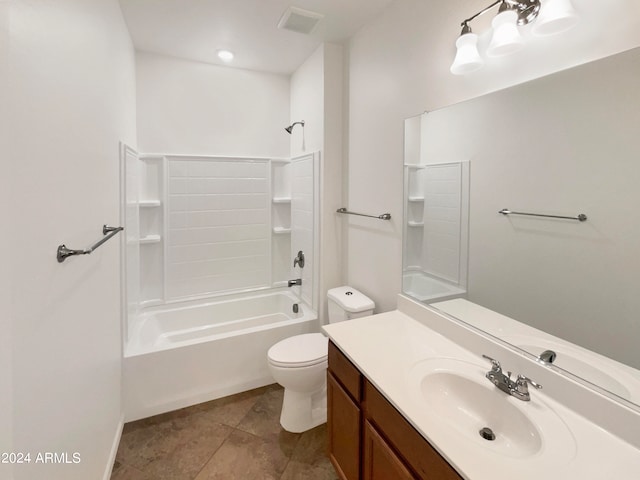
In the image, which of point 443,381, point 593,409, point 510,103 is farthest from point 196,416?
point 510,103

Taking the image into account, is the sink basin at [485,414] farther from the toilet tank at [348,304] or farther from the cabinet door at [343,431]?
the toilet tank at [348,304]

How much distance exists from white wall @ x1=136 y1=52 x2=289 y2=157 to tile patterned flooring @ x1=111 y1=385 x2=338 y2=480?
85.8 inches

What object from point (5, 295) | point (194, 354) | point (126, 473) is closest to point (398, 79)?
point (5, 295)

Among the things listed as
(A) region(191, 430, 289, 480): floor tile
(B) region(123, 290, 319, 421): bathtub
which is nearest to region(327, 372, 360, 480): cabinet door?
(A) region(191, 430, 289, 480): floor tile

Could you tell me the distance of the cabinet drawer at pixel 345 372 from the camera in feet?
4.13

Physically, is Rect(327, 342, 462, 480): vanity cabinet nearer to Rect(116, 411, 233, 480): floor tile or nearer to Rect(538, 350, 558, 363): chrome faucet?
Rect(538, 350, 558, 363): chrome faucet

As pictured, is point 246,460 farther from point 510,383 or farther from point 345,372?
point 510,383

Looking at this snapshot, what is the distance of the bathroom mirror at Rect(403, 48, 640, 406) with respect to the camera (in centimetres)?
91

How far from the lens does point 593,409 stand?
919mm

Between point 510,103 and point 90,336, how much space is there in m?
2.02

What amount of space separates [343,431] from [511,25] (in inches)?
70.0

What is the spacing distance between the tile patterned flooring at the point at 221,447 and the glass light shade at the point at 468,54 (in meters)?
2.09

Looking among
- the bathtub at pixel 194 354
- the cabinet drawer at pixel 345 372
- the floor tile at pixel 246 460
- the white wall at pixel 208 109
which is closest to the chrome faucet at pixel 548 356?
the cabinet drawer at pixel 345 372

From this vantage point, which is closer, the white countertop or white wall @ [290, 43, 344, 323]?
the white countertop
